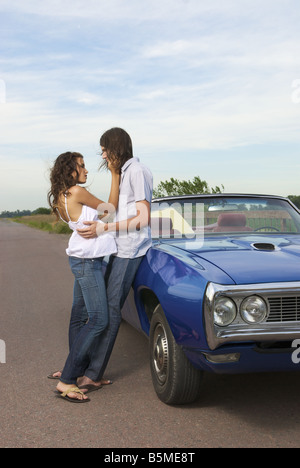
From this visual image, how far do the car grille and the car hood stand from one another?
4.7 inches

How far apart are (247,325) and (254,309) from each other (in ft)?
0.35

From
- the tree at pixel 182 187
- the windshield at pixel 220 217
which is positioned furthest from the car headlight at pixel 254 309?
the tree at pixel 182 187

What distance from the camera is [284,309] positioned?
3.36m

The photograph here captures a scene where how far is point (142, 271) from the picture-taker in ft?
13.9

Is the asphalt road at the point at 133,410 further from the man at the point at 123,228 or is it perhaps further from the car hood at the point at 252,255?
the car hood at the point at 252,255

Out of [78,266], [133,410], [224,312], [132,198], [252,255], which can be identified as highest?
[132,198]

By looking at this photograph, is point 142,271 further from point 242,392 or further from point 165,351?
point 242,392

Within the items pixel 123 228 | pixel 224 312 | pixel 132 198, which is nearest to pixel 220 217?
pixel 132 198

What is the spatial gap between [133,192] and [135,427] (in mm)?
1668

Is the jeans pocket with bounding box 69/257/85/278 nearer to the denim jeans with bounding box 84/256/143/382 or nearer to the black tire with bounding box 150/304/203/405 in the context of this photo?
the denim jeans with bounding box 84/256/143/382

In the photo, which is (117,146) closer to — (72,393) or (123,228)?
(123,228)

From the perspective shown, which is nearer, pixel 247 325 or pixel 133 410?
pixel 247 325
